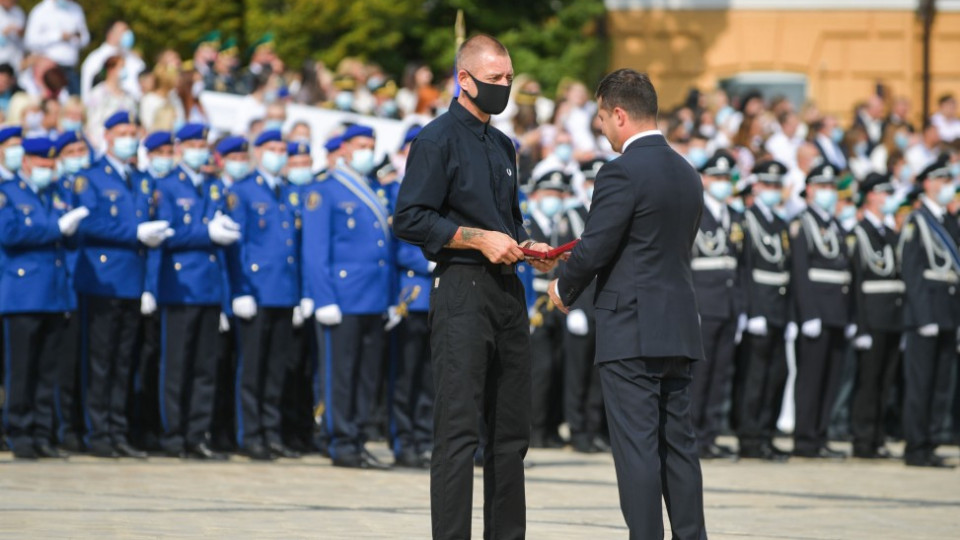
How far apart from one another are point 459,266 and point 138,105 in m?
10.1

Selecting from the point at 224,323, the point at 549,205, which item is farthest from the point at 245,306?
the point at 549,205

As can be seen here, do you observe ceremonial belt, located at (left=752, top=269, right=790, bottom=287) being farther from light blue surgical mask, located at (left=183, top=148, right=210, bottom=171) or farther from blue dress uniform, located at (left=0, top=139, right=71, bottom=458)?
blue dress uniform, located at (left=0, top=139, right=71, bottom=458)

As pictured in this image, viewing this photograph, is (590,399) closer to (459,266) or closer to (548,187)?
(548,187)

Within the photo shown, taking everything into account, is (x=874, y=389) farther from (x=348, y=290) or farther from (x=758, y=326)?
(x=348, y=290)

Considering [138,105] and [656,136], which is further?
[138,105]

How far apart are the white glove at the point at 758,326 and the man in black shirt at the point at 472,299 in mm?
7118

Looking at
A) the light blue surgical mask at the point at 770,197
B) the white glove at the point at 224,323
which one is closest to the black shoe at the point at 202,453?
the white glove at the point at 224,323

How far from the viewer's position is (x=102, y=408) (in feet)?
41.0

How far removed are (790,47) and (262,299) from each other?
62.3ft

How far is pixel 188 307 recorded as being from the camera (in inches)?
504

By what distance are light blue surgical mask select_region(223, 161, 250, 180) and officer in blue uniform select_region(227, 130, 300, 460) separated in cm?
14

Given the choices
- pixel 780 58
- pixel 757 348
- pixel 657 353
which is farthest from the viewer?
pixel 780 58

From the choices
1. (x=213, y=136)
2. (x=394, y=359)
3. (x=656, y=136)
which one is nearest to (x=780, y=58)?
(x=213, y=136)

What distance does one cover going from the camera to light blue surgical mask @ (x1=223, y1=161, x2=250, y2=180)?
1343 centimetres
